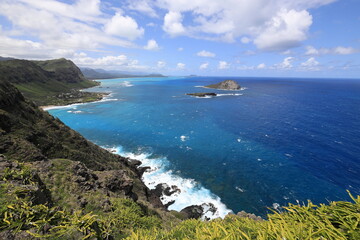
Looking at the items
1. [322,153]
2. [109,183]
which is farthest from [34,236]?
[322,153]

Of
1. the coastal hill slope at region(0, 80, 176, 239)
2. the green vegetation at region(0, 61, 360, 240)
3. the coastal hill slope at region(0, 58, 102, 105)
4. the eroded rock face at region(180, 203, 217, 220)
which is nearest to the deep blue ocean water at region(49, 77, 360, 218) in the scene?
the eroded rock face at region(180, 203, 217, 220)

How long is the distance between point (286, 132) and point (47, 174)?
2883 inches

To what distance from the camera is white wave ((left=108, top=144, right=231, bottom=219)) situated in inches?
1228

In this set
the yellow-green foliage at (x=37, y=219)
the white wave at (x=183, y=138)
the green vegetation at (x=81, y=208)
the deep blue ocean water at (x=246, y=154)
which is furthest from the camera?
the white wave at (x=183, y=138)

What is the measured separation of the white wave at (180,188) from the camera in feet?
102

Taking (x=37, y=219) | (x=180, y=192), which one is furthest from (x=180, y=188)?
(x=37, y=219)

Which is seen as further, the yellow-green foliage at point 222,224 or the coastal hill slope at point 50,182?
the coastal hill slope at point 50,182

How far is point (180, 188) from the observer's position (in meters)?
35.7

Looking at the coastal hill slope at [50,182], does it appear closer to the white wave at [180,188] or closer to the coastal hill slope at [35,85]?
the white wave at [180,188]

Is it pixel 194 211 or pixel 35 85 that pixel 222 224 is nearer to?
pixel 194 211

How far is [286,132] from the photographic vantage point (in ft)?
211

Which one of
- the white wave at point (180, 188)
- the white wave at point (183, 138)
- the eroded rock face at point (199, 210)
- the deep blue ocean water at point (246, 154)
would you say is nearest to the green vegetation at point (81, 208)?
the white wave at point (180, 188)

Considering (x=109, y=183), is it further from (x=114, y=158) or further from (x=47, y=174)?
(x=114, y=158)

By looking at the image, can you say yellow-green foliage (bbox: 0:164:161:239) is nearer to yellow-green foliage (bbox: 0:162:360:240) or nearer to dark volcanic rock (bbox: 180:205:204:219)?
yellow-green foliage (bbox: 0:162:360:240)
